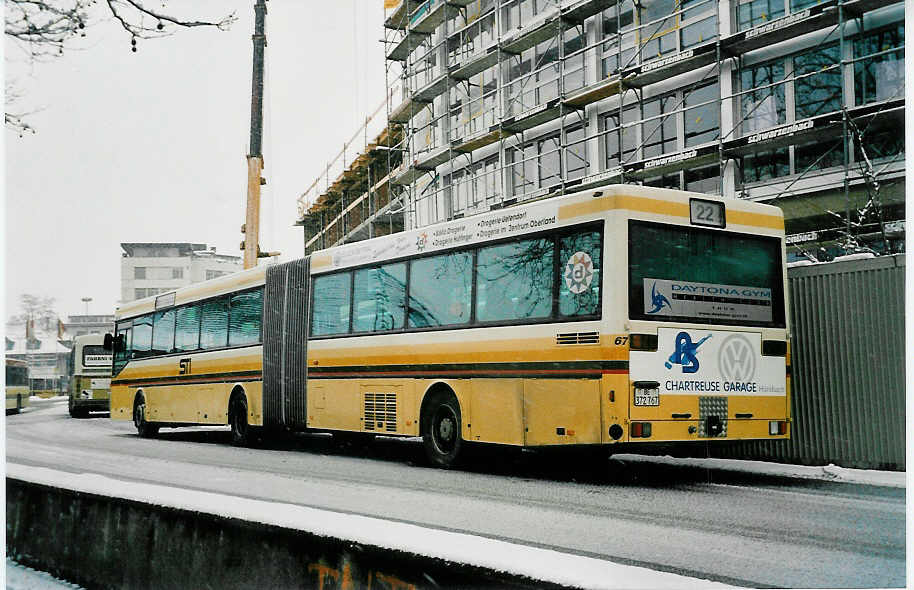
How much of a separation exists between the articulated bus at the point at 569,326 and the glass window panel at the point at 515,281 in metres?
0.02

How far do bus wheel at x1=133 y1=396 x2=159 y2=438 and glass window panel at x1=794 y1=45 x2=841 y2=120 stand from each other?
41.0ft

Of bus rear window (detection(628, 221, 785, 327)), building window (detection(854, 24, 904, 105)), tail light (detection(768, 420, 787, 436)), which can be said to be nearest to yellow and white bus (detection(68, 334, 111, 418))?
bus rear window (detection(628, 221, 785, 327))

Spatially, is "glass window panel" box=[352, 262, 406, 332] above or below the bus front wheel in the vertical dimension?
above

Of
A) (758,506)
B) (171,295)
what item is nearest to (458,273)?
(758,506)

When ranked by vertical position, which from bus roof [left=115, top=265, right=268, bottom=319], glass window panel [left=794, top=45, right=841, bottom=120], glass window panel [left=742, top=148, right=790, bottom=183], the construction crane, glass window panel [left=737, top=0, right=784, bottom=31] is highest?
glass window panel [left=737, top=0, right=784, bottom=31]

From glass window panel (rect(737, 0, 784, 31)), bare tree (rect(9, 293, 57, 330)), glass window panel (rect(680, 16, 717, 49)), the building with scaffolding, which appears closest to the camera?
bare tree (rect(9, 293, 57, 330))

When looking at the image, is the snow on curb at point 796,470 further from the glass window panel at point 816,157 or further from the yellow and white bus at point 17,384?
the yellow and white bus at point 17,384

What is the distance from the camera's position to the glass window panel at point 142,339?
18430 millimetres

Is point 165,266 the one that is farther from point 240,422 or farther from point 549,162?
point 549,162

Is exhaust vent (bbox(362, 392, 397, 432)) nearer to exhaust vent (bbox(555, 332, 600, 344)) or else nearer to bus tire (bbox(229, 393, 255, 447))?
exhaust vent (bbox(555, 332, 600, 344))

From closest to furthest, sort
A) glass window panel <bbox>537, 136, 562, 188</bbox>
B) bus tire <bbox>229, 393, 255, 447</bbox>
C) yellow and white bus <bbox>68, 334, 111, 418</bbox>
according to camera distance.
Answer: bus tire <bbox>229, 393, 255, 447</bbox>
glass window panel <bbox>537, 136, 562, 188</bbox>
yellow and white bus <bbox>68, 334, 111, 418</bbox>

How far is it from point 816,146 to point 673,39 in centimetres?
761

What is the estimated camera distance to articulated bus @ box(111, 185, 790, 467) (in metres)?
9.77

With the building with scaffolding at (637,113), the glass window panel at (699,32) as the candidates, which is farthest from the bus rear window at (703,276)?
the glass window panel at (699,32)
